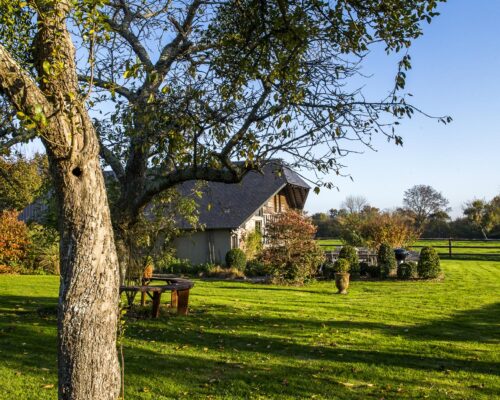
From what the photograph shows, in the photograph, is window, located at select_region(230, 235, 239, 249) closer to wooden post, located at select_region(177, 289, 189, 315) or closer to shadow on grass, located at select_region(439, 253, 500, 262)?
shadow on grass, located at select_region(439, 253, 500, 262)

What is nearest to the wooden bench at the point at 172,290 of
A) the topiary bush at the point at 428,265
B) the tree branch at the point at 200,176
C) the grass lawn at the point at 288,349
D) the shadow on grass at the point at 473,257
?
the grass lawn at the point at 288,349

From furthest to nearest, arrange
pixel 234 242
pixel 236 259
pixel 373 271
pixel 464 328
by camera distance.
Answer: pixel 234 242, pixel 236 259, pixel 373 271, pixel 464 328

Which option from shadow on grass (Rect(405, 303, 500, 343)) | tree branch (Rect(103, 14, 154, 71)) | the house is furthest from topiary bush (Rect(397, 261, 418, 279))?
tree branch (Rect(103, 14, 154, 71))

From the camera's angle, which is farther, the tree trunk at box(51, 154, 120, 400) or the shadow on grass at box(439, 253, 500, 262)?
the shadow on grass at box(439, 253, 500, 262)

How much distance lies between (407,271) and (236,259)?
324 inches

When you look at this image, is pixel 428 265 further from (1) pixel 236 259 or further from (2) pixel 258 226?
(2) pixel 258 226

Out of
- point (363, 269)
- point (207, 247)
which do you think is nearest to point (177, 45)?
point (363, 269)

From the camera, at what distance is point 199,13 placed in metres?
11.5

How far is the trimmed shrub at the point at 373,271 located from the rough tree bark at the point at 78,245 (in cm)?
2134

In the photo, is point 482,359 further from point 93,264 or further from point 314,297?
point 314,297

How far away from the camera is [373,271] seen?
81.1 feet

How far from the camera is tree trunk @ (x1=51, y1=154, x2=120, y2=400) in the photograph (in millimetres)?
4180

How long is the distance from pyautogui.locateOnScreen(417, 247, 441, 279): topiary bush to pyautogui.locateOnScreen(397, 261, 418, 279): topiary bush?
0.37 m

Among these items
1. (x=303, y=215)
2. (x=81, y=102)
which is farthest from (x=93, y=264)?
(x=303, y=215)
